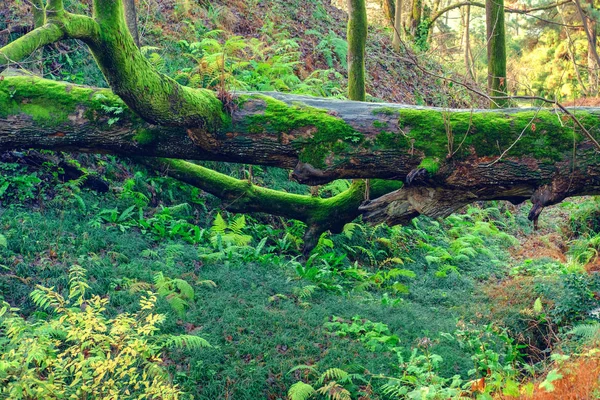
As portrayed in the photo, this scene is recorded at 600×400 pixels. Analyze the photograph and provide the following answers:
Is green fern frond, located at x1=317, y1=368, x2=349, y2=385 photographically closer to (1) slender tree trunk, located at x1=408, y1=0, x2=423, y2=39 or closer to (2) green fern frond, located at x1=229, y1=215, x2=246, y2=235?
(2) green fern frond, located at x1=229, y1=215, x2=246, y2=235

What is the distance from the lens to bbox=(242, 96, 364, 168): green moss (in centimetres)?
667

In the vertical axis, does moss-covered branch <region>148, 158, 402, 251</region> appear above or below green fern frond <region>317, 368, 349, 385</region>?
above

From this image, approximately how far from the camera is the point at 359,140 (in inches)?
262

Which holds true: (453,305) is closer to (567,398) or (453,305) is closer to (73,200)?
(567,398)

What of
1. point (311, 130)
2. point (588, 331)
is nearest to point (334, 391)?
point (311, 130)

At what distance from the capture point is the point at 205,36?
44.6 ft

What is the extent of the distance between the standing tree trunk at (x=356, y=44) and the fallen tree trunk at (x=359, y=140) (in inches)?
96.5

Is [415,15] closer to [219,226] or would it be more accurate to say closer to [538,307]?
[219,226]

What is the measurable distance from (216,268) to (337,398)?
Answer: 3.26 m

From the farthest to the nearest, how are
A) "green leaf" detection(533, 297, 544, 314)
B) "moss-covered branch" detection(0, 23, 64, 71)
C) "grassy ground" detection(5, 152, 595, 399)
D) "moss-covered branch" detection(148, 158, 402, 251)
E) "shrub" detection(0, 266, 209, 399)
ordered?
"moss-covered branch" detection(148, 158, 402, 251) → "green leaf" detection(533, 297, 544, 314) → "grassy ground" detection(5, 152, 595, 399) → "moss-covered branch" detection(0, 23, 64, 71) → "shrub" detection(0, 266, 209, 399)

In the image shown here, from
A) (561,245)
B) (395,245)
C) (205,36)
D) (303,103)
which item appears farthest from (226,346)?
(561,245)

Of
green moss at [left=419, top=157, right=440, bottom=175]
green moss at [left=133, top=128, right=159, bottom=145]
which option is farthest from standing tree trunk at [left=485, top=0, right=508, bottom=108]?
green moss at [left=133, top=128, right=159, bottom=145]

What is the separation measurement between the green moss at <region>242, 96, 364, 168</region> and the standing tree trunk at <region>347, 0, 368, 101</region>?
2.72 metres

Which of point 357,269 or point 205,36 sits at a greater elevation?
point 205,36
